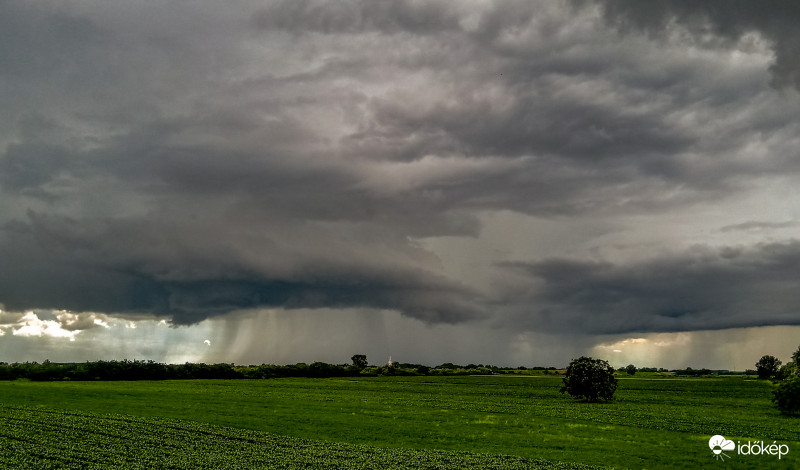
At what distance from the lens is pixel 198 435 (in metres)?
47.8

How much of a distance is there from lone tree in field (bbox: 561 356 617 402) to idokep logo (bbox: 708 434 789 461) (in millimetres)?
43731

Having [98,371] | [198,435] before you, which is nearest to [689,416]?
[198,435]

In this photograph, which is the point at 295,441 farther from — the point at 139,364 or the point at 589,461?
the point at 139,364

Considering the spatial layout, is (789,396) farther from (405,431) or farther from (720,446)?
(405,431)

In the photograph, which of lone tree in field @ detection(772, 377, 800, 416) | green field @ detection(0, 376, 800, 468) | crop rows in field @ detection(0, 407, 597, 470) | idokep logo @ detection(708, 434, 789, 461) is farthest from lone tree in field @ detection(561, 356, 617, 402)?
crop rows in field @ detection(0, 407, 597, 470)

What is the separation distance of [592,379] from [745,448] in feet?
154

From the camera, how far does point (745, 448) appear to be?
46.2 metres

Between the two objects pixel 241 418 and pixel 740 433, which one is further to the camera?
pixel 241 418

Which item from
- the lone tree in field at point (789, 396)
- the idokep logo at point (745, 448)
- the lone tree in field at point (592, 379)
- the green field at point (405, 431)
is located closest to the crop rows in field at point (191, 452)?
the green field at point (405, 431)

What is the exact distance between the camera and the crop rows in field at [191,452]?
1435 inches

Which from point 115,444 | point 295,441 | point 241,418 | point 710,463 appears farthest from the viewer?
point 241,418

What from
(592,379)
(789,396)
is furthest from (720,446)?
(592,379)

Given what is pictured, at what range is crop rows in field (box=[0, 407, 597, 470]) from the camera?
36438 mm

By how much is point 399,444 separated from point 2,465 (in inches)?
1068
